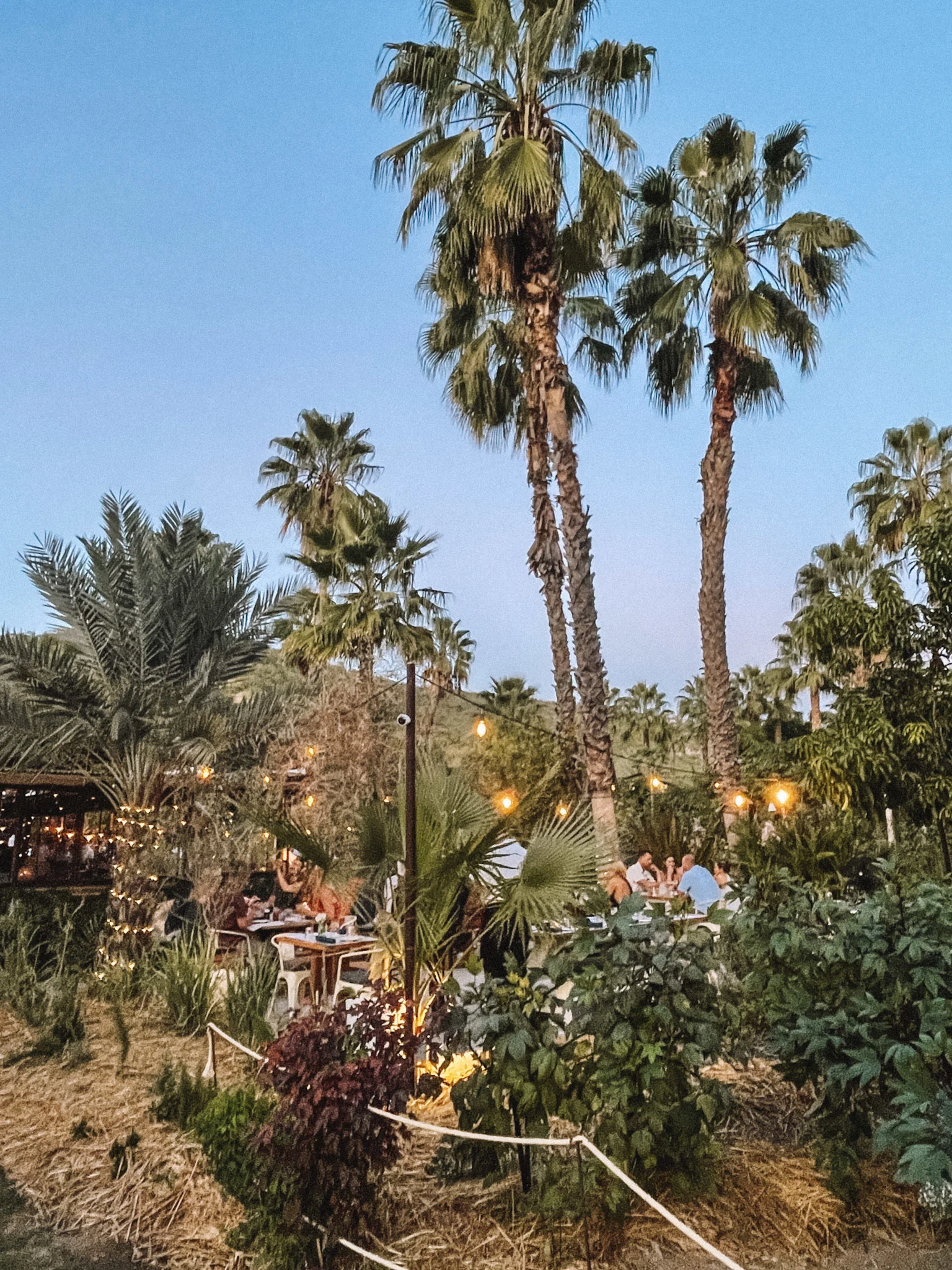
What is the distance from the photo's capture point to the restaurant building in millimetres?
13281

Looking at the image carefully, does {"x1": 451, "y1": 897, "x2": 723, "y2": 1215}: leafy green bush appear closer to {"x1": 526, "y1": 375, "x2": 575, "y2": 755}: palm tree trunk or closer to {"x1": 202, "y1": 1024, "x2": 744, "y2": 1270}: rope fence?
{"x1": 202, "y1": 1024, "x2": 744, "y2": 1270}: rope fence

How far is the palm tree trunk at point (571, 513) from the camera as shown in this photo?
39.3ft

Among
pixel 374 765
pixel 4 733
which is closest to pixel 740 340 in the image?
pixel 374 765

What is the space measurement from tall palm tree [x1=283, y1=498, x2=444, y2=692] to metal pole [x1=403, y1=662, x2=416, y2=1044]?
424 inches

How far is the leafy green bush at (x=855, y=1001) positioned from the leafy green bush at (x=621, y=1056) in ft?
1.34

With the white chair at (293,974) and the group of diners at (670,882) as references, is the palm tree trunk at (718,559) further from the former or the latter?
the white chair at (293,974)

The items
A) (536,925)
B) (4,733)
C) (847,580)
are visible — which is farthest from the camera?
(847,580)

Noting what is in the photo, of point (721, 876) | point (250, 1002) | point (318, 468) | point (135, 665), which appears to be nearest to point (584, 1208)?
point (250, 1002)

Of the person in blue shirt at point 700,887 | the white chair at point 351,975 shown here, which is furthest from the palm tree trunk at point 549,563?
the white chair at point 351,975

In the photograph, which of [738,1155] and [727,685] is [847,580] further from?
[738,1155]

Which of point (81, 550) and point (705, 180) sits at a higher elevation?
point (705, 180)

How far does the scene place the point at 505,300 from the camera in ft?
48.1

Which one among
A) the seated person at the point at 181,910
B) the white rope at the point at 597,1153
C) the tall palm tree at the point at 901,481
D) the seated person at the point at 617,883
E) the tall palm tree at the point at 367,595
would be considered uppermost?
the tall palm tree at the point at 901,481

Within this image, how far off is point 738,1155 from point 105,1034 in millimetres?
5006
